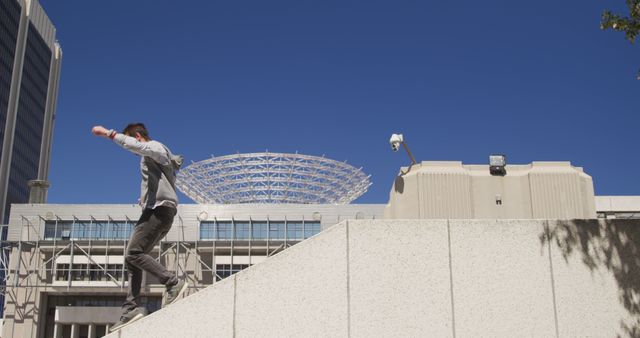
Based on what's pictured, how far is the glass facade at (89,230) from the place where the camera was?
6738 cm

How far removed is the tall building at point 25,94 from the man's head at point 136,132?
429ft

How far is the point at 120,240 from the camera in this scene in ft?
219

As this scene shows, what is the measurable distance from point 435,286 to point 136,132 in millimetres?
3727

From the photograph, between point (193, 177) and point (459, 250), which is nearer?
point (459, 250)

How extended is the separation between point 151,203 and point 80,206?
66.8 m

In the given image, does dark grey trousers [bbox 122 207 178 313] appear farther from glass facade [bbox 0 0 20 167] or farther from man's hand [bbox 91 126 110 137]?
glass facade [bbox 0 0 20 167]

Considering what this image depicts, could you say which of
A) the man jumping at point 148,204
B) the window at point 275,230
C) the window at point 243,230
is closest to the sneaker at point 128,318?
the man jumping at point 148,204

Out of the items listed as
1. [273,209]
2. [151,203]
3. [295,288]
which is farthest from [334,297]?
[273,209]

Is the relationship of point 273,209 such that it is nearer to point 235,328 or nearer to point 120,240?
point 120,240

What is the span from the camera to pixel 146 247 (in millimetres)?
6820

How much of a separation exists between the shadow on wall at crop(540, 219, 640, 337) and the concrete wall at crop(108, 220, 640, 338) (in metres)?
0.01

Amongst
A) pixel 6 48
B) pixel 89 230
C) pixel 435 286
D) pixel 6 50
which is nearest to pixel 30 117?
pixel 6 50

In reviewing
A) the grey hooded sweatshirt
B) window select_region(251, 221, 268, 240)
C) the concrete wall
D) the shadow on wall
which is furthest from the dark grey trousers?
window select_region(251, 221, 268, 240)

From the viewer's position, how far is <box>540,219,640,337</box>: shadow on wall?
7.18m
